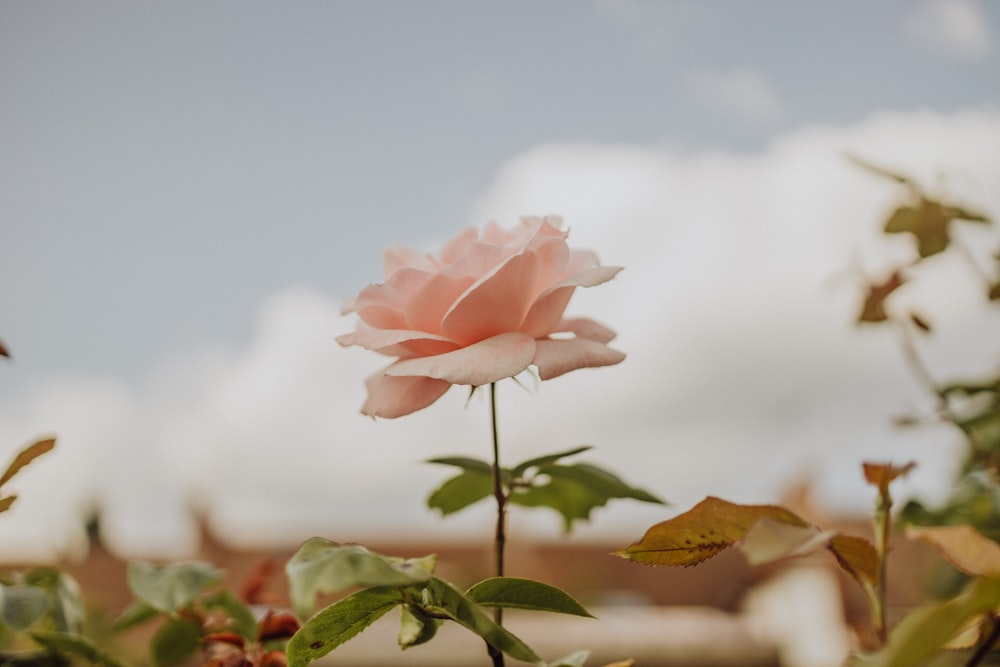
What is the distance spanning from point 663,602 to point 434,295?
1496 centimetres

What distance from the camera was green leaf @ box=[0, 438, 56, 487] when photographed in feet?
1.63

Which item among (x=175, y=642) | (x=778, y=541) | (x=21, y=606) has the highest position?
(x=778, y=541)

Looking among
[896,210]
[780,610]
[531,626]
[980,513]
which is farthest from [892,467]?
[780,610]

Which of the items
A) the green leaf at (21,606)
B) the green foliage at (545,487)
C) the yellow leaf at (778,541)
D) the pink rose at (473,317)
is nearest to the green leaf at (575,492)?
the green foliage at (545,487)

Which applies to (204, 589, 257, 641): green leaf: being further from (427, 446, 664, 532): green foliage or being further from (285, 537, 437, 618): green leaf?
(285, 537, 437, 618): green leaf

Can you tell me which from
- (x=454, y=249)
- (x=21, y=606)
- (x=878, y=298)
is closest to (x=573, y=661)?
(x=454, y=249)

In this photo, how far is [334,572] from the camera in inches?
12.9

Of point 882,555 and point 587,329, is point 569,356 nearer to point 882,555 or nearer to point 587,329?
point 587,329

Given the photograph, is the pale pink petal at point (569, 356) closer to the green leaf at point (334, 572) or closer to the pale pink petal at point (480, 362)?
the pale pink petal at point (480, 362)

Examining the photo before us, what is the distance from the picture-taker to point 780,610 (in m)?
9.95

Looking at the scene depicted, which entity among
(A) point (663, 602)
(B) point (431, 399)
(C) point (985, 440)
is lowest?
(A) point (663, 602)

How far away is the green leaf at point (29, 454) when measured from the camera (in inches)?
19.5

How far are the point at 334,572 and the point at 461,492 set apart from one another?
32 centimetres

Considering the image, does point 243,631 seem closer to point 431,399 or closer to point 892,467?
point 431,399
